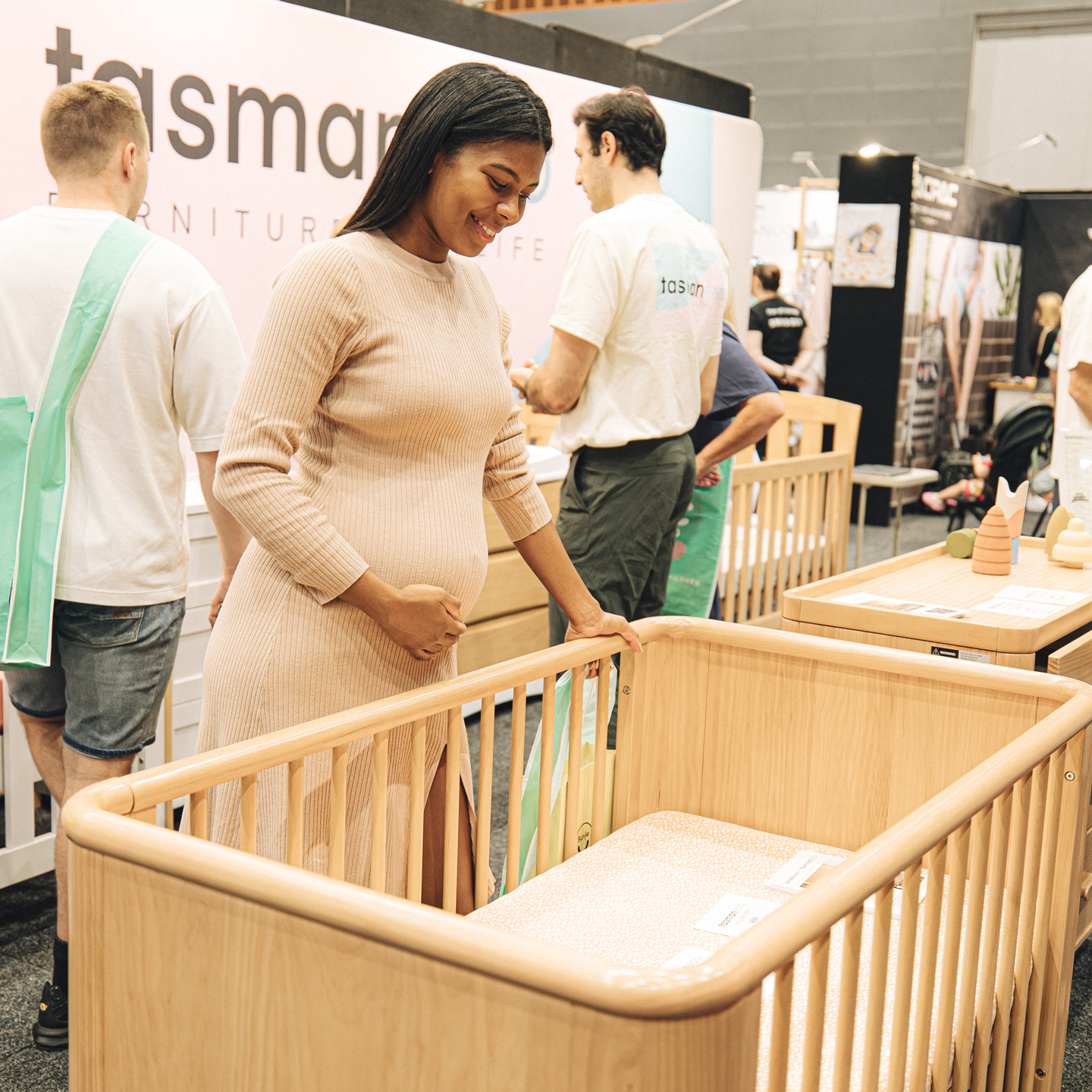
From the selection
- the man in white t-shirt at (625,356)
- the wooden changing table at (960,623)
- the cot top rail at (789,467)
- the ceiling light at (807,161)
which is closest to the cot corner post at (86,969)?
the wooden changing table at (960,623)

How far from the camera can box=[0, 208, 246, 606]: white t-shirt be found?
199cm

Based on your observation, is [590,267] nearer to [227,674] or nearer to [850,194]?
[227,674]

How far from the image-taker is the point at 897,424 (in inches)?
339

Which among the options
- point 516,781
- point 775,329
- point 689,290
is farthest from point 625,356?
point 775,329

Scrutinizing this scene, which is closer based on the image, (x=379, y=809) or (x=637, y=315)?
(x=379, y=809)

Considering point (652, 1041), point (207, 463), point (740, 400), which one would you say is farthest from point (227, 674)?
point (740, 400)

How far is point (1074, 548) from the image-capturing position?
3.03m

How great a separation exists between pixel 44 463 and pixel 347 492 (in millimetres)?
740

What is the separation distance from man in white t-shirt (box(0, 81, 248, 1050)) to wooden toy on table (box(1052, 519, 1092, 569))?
1970 mm

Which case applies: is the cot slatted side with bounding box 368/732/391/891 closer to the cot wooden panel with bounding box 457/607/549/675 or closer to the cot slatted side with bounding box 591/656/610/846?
the cot slatted side with bounding box 591/656/610/846

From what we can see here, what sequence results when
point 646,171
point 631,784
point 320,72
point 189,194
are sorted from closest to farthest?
point 631,784 < point 646,171 < point 189,194 < point 320,72

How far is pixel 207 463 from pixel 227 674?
0.69 meters

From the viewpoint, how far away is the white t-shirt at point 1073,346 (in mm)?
Answer: 3285

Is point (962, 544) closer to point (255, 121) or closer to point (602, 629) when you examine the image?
point (602, 629)
